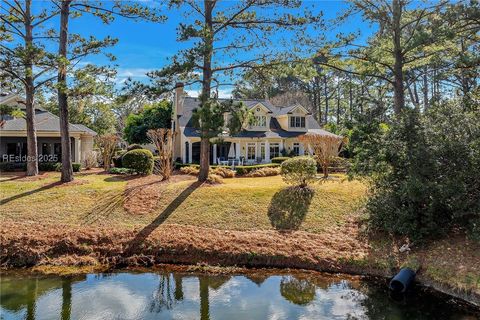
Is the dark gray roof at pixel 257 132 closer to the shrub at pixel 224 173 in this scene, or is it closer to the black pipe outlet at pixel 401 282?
the shrub at pixel 224 173

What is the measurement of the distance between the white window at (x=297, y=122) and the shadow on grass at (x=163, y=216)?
1905 cm

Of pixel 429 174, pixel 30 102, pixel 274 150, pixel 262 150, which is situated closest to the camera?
pixel 429 174

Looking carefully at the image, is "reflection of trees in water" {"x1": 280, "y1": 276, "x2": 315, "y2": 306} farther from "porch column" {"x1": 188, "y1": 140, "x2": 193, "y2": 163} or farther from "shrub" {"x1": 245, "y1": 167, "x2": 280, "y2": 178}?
"porch column" {"x1": 188, "y1": 140, "x2": 193, "y2": 163}

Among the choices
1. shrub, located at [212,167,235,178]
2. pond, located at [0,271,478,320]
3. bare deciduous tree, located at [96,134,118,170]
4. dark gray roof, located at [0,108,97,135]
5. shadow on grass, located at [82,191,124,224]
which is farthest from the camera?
dark gray roof, located at [0,108,97,135]

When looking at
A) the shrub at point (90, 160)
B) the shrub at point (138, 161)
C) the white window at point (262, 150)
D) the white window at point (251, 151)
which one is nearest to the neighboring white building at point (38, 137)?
the shrub at point (90, 160)

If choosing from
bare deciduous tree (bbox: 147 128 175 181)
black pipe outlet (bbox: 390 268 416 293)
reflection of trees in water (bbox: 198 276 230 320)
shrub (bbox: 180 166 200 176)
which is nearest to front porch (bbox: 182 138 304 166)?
shrub (bbox: 180 166 200 176)

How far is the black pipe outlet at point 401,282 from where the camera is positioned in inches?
350

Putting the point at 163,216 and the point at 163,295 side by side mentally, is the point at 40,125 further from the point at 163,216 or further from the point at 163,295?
the point at 163,295

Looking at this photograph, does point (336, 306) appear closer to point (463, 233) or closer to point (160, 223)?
point (463, 233)

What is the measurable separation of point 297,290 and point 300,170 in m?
6.35

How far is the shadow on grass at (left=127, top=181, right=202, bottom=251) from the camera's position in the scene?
38.0 ft

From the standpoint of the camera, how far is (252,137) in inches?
1222

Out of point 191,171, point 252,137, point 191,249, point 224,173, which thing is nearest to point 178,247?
point 191,249

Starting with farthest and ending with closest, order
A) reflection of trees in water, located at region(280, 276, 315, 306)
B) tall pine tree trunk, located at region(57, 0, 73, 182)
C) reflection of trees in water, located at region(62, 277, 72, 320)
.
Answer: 1. tall pine tree trunk, located at region(57, 0, 73, 182)
2. reflection of trees in water, located at region(280, 276, 315, 306)
3. reflection of trees in water, located at region(62, 277, 72, 320)
